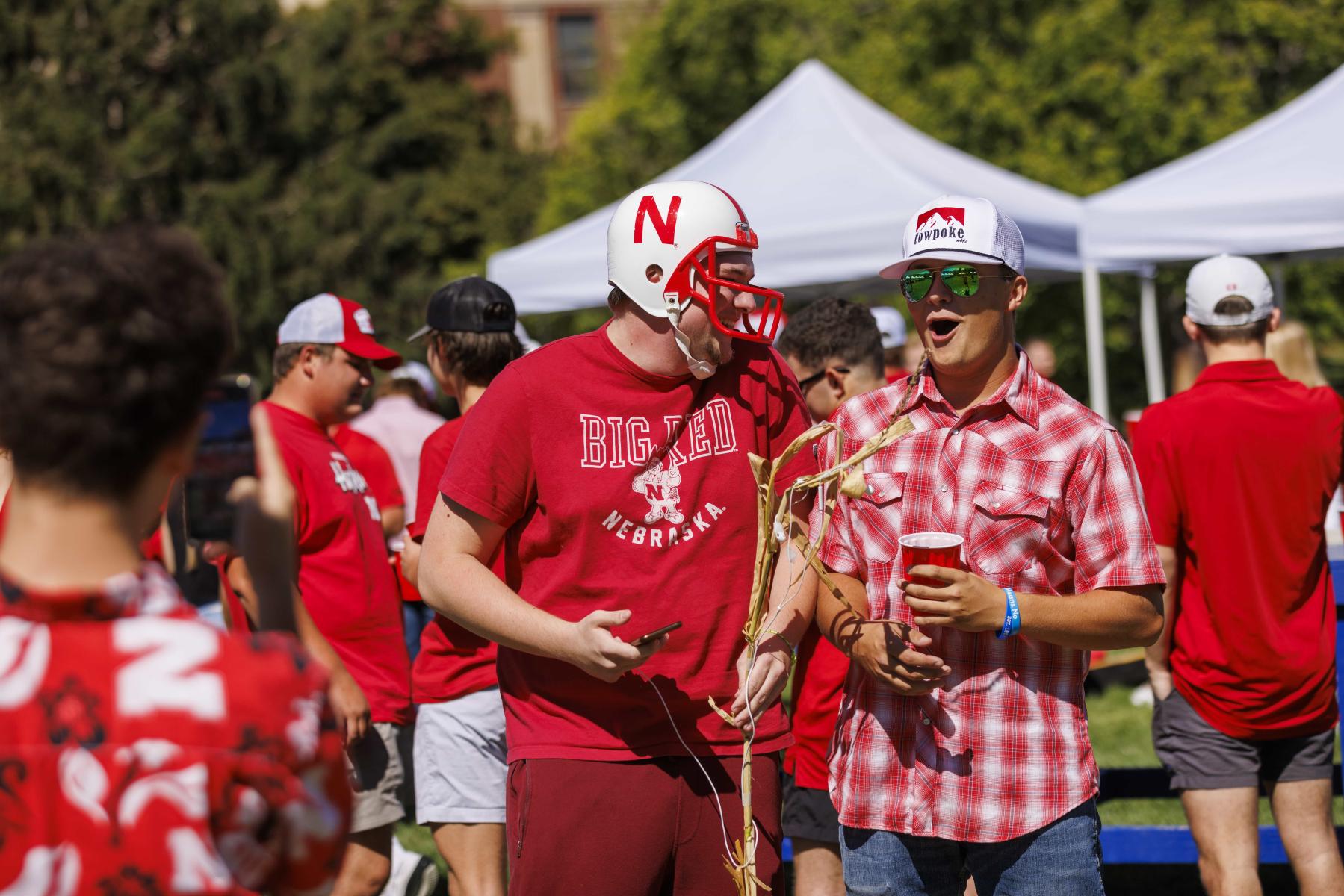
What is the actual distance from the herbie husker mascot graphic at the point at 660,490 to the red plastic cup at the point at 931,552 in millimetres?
471

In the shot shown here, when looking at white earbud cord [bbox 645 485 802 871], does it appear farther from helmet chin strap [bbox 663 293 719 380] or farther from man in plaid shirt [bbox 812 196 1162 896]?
helmet chin strap [bbox 663 293 719 380]

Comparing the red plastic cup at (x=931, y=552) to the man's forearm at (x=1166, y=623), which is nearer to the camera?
the red plastic cup at (x=931, y=552)

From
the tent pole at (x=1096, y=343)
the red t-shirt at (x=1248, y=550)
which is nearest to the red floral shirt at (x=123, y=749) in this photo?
the red t-shirt at (x=1248, y=550)

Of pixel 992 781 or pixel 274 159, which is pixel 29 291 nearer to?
pixel 992 781

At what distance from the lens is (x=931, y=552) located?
276cm

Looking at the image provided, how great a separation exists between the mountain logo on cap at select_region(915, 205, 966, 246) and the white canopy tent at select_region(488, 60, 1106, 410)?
398cm

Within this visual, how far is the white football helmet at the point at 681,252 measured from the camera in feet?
9.71

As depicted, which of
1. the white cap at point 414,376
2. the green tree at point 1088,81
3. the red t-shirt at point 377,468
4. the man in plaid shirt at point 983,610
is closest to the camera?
the man in plaid shirt at point 983,610

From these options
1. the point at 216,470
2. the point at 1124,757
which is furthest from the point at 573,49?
the point at 216,470

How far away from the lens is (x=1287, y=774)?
4.21 meters

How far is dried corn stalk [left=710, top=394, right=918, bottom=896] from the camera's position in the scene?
2904 millimetres

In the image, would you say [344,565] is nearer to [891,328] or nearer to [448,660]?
[448,660]

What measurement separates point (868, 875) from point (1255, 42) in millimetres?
16940

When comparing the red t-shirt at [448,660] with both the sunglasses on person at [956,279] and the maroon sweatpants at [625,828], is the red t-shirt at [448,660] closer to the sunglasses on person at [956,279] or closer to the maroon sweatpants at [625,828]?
the maroon sweatpants at [625,828]
